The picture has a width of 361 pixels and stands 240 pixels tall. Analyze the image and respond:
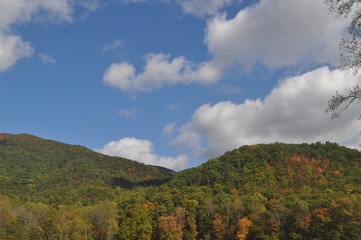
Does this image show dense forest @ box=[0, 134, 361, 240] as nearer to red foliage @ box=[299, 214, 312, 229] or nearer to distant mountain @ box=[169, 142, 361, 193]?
red foliage @ box=[299, 214, 312, 229]

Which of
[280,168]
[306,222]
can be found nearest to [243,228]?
[306,222]

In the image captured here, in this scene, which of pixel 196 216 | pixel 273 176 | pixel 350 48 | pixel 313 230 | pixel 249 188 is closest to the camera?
pixel 350 48

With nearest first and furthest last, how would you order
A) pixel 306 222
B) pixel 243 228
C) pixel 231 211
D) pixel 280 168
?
pixel 306 222 → pixel 243 228 → pixel 231 211 → pixel 280 168

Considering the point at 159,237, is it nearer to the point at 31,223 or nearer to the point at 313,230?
the point at 31,223

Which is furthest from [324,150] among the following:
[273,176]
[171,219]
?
[171,219]

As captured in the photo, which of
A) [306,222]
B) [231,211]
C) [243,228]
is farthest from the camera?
[231,211]

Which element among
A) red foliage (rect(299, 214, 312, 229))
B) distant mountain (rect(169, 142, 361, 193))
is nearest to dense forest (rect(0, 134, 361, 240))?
red foliage (rect(299, 214, 312, 229))

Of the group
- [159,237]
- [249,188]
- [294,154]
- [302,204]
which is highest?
[294,154]

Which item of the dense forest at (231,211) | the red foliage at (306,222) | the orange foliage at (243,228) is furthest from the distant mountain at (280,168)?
the red foliage at (306,222)

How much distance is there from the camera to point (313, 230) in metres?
76.8

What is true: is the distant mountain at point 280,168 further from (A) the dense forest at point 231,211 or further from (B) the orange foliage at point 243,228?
(B) the orange foliage at point 243,228

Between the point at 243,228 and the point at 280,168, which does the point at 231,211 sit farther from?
the point at 280,168

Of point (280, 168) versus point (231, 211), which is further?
point (280, 168)

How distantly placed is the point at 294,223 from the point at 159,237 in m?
38.7
